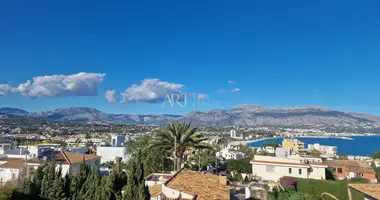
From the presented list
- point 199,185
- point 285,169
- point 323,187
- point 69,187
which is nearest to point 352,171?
point 285,169

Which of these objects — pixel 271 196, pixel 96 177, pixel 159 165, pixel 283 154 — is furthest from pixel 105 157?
pixel 96 177

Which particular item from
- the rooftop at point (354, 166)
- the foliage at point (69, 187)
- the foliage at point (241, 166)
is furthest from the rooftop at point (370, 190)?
the rooftop at point (354, 166)

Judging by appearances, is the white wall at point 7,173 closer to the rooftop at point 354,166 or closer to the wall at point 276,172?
the wall at point 276,172

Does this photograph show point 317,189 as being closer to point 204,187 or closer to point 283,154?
point 204,187

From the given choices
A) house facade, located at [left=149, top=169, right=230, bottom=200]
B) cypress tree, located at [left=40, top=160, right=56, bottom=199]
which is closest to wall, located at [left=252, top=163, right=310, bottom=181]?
house facade, located at [left=149, top=169, right=230, bottom=200]

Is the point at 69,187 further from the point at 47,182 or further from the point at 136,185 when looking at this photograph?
the point at 136,185
